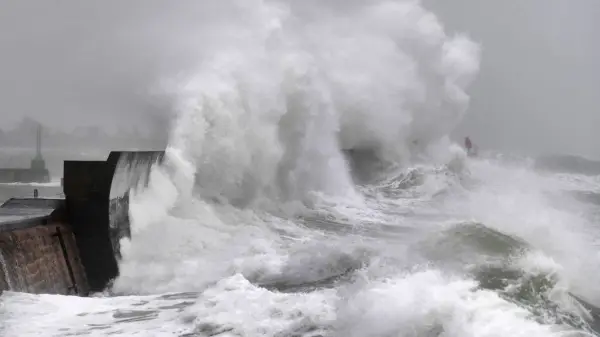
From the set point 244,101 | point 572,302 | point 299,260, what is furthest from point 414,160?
point 572,302

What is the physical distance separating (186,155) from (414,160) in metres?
14.2

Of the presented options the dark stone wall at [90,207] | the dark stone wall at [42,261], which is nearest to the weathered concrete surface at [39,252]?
the dark stone wall at [42,261]

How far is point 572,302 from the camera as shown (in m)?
6.09

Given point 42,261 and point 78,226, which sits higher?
point 78,226

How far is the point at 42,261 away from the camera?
6895 mm

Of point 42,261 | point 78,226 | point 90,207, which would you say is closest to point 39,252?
point 42,261

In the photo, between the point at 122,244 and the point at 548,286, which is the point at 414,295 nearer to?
the point at 548,286

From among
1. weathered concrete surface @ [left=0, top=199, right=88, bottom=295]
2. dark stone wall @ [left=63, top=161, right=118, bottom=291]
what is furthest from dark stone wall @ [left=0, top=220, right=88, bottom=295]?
dark stone wall @ [left=63, top=161, right=118, bottom=291]

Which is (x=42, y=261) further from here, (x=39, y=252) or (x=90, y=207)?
(x=90, y=207)

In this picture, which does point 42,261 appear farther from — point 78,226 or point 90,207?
point 90,207

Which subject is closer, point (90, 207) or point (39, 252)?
point (39, 252)

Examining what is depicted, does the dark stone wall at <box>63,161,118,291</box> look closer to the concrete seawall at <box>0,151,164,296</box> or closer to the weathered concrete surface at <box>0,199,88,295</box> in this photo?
the concrete seawall at <box>0,151,164,296</box>

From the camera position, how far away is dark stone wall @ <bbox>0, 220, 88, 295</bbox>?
6328 millimetres

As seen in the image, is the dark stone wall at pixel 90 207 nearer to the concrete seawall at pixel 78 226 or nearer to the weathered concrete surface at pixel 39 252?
the concrete seawall at pixel 78 226
